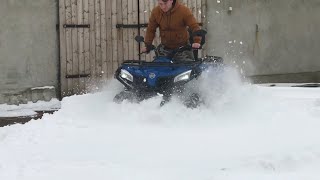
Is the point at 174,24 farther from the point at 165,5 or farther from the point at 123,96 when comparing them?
the point at 123,96

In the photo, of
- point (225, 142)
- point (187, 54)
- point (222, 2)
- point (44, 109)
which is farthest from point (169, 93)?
point (222, 2)

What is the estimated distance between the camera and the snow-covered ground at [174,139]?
4.81 m

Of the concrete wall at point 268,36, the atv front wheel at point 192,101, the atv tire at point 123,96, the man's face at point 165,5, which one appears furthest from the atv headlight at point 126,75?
the concrete wall at point 268,36

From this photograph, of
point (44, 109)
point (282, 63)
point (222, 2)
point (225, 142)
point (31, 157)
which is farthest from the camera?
point (282, 63)

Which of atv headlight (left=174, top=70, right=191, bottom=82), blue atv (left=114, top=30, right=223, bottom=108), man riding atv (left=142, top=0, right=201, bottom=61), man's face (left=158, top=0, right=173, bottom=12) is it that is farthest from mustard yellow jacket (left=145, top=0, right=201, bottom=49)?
atv headlight (left=174, top=70, right=191, bottom=82)

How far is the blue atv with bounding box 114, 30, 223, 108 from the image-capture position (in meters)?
7.31

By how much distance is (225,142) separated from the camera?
19.2 ft

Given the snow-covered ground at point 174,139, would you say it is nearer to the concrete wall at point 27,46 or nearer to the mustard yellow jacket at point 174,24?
the mustard yellow jacket at point 174,24

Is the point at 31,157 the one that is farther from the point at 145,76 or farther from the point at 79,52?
the point at 79,52

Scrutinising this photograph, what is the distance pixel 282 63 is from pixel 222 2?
99.1 inches

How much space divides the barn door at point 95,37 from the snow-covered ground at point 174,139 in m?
3.08

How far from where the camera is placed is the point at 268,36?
1373 centimetres

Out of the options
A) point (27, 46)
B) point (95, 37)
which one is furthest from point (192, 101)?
point (27, 46)

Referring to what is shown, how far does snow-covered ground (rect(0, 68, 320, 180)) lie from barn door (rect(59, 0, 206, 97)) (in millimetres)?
3080
